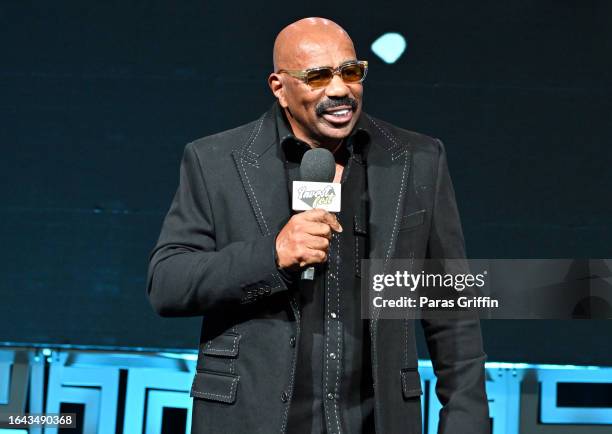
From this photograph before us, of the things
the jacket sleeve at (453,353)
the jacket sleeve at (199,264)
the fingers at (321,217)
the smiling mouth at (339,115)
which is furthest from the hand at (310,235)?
the jacket sleeve at (453,353)

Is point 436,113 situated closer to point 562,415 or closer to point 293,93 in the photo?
point 562,415

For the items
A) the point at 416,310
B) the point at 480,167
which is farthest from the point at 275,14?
the point at 416,310

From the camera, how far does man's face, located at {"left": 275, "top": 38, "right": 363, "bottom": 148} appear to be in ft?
7.27

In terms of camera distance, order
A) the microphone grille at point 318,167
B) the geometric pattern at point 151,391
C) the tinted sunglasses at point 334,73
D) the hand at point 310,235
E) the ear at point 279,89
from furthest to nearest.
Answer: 1. the geometric pattern at point 151,391
2. the ear at point 279,89
3. the tinted sunglasses at point 334,73
4. the microphone grille at point 318,167
5. the hand at point 310,235

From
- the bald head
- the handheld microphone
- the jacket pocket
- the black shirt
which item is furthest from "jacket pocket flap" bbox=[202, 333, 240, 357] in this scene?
the bald head

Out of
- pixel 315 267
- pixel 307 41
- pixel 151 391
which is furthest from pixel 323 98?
pixel 151 391

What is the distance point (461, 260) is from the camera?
2.32m

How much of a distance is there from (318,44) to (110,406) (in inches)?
73.5

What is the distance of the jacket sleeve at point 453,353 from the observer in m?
2.25

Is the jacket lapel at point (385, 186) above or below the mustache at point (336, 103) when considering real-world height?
below

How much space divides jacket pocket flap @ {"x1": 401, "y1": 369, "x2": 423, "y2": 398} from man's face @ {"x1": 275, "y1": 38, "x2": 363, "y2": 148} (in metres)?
0.55

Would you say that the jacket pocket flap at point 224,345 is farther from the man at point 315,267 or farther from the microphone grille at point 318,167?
the microphone grille at point 318,167

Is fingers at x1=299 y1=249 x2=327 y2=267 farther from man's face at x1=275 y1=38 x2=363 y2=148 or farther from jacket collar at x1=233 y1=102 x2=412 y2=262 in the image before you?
man's face at x1=275 y1=38 x2=363 y2=148

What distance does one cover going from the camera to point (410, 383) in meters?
2.26
